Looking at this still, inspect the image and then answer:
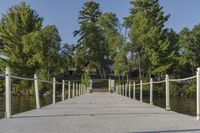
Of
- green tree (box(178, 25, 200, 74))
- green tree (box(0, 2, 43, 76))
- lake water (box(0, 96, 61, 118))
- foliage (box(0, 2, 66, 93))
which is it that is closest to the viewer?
lake water (box(0, 96, 61, 118))

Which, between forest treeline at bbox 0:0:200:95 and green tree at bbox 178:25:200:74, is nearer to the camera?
forest treeline at bbox 0:0:200:95

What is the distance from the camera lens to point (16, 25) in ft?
275

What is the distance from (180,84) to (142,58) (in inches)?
328

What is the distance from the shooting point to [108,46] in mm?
89688

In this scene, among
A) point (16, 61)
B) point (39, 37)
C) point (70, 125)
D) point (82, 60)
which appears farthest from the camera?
point (82, 60)

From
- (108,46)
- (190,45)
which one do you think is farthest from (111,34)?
(190,45)

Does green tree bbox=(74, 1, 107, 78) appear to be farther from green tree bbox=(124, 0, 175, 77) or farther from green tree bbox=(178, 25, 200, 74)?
green tree bbox=(178, 25, 200, 74)

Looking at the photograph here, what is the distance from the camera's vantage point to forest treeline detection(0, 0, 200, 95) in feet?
259

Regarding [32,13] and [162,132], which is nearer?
[162,132]

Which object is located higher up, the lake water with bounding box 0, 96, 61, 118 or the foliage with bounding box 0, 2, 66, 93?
the foliage with bounding box 0, 2, 66, 93

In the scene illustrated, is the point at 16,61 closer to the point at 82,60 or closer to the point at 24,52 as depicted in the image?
the point at 24,52

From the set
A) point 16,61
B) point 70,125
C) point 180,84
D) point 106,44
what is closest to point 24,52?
point 16,61

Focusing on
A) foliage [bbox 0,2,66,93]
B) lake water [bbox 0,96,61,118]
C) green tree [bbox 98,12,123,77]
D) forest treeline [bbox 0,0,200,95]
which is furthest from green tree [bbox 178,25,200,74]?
lake water [bbox 0,96,61,118]

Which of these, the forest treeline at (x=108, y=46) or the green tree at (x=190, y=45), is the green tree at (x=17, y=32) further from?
the green tree at (x=190, y=45)
